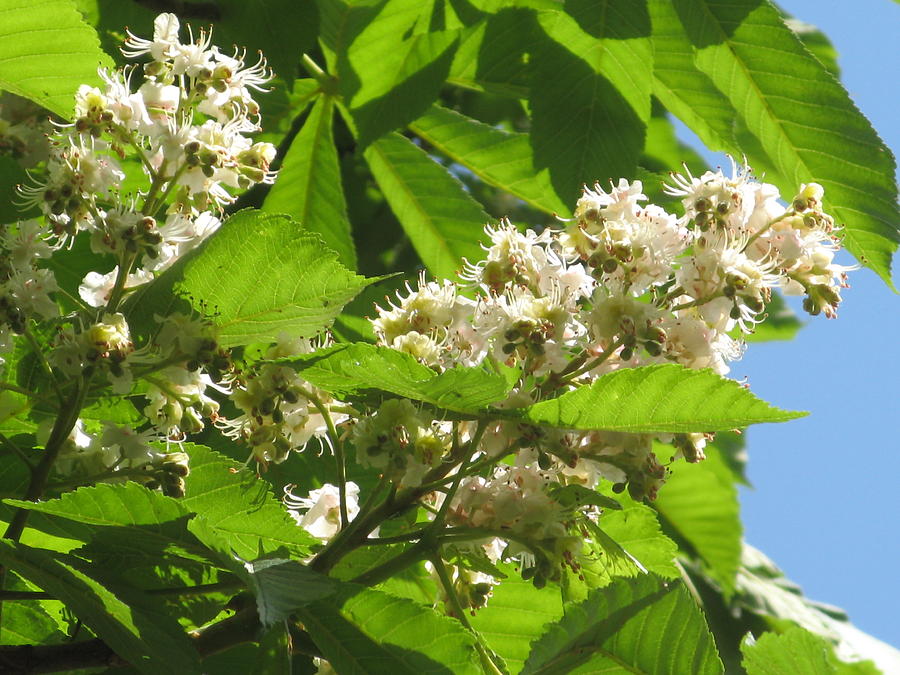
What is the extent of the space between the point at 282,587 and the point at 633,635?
36 centimetres

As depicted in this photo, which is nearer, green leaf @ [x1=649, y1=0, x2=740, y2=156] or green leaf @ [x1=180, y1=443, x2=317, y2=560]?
green leaf @ [x1=180, y1=443, x2=317, y2=560]

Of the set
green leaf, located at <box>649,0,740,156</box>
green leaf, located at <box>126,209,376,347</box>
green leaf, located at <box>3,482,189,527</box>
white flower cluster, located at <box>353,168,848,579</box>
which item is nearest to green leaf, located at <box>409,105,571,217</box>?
green leaf, located at <box>649,0,740,156</box>

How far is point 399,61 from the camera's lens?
2.09 metres

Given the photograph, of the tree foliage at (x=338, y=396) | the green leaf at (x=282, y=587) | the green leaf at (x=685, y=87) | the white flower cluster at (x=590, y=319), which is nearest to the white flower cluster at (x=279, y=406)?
the tree foliage at (x=338, y=396)

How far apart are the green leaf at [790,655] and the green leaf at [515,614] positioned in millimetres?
388

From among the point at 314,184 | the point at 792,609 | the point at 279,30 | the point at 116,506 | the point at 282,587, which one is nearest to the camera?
the point at 282,587

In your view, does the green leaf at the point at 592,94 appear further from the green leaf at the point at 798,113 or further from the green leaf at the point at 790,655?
the green leaf at the point at 790,655

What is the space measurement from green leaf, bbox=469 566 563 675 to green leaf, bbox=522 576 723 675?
369 mm

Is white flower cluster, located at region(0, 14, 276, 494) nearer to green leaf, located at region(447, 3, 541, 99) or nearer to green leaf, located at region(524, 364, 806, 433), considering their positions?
green leaf, located at region(524, 364, 806, 433)

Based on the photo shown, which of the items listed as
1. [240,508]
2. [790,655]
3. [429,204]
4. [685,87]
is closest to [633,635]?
[790,655]

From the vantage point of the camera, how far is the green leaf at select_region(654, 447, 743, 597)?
9.56 feet

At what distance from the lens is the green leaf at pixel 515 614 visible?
1551mm

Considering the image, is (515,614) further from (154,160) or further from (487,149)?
(487,149)

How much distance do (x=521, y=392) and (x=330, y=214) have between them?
1.15 metres
